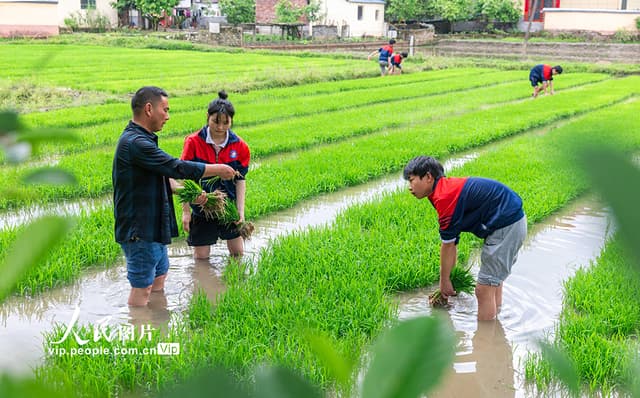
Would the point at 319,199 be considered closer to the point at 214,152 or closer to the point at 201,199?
the point at 214,152

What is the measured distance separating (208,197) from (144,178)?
876 mm

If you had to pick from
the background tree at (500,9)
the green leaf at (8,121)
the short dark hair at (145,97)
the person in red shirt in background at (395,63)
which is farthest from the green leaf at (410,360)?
the background tree at (500,9)

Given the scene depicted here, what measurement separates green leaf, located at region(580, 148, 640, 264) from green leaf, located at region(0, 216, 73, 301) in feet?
0.75

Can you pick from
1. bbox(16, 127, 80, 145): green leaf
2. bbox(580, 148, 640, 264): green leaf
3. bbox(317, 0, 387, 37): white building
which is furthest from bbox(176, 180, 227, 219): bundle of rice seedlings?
bbox(317, 0, 387, 37): white building

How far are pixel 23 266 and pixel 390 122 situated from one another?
1341 centimetres

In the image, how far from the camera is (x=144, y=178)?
167 inches

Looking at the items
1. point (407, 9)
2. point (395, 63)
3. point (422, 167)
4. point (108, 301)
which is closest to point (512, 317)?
point (422, 167)

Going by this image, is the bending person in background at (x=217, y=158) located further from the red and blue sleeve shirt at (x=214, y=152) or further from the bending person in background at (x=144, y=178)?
the bending person in background at (x=144, y=178)

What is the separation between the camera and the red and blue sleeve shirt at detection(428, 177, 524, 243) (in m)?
4.13

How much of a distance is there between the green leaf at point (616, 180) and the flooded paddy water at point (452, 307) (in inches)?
124

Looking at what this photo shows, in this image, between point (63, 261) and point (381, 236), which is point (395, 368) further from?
point (381, 236)

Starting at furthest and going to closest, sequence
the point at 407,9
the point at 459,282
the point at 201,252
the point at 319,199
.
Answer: the point at 407,9 < the point at 319,199 < the point at 201,252 < the point at 459,282

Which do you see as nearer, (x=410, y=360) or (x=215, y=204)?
(x=410, y=360)

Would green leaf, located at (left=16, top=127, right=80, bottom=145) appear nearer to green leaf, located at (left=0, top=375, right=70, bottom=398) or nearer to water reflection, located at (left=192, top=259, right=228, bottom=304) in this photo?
green leaf, located at (left=0, top=375, right=70, bottom=398)
